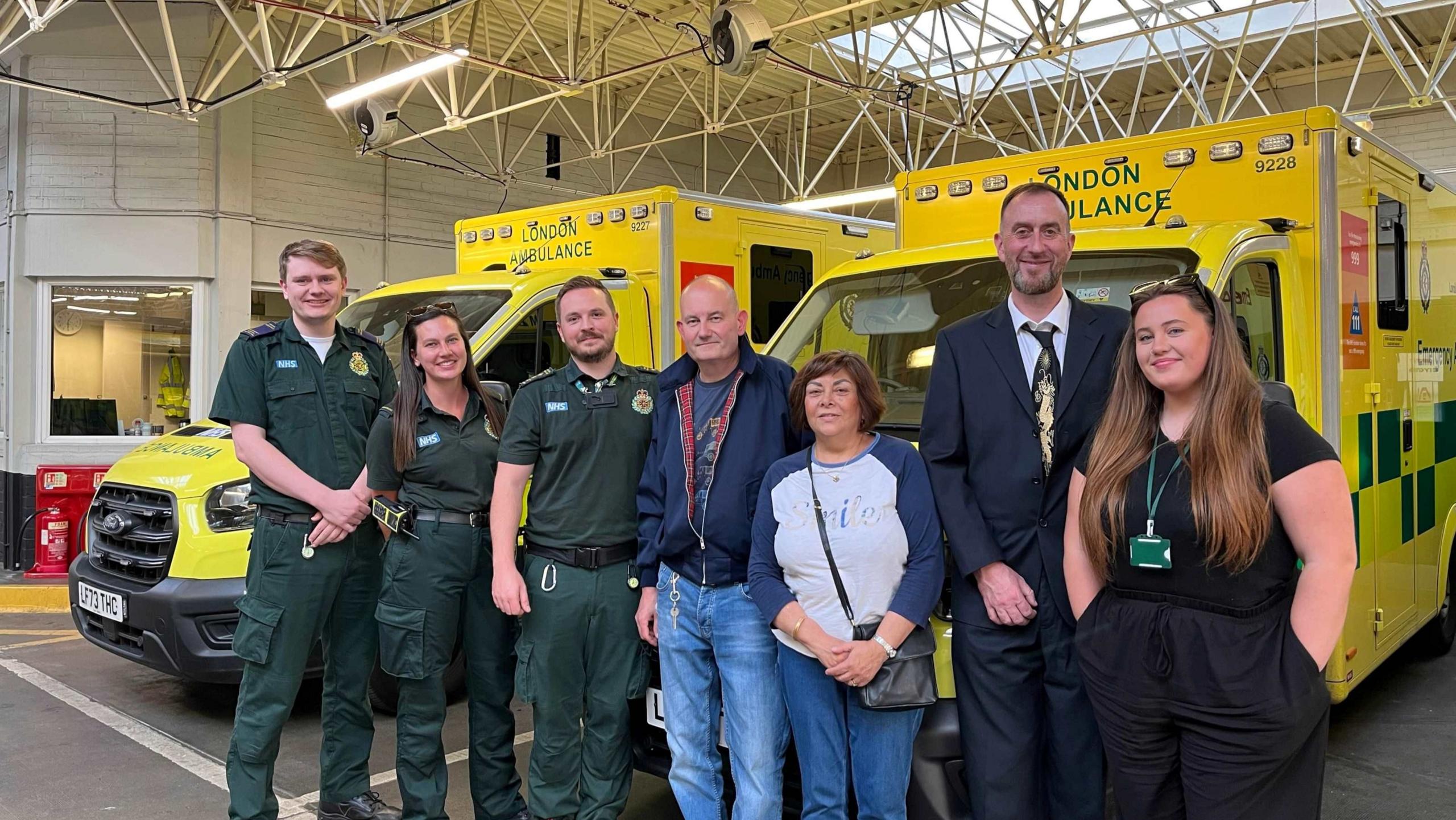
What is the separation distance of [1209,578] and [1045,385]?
0.69 metres

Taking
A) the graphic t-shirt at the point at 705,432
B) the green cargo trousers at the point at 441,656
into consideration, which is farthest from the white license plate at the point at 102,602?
the graphic t-shirt at the point at 705,432

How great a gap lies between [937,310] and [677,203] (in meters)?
2.81

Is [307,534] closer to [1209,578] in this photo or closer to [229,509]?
[229,509]

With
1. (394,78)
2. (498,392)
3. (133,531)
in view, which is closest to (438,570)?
(498,392)

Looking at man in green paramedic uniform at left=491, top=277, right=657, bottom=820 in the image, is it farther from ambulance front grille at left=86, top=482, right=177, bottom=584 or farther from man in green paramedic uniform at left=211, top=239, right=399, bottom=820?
ambulance front grille at left=86, top=482, right=177, bottom=584

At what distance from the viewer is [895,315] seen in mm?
4148

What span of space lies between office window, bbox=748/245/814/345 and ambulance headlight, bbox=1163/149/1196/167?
298cm

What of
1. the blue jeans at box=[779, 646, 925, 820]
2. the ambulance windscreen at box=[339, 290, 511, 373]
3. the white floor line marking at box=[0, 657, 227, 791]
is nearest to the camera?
the blue jeans at box=[779, 646, 925, 820]

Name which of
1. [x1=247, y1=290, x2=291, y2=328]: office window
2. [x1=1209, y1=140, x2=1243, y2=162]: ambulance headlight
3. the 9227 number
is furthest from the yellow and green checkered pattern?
[x1=247, y1=290, x2=291, y2=328]: office window

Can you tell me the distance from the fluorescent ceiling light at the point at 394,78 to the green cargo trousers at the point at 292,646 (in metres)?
6.26

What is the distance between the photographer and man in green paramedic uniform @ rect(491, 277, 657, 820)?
3.26 m

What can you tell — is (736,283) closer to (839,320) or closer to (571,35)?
(839,320)

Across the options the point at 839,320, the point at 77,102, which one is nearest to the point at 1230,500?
the point at 839,320

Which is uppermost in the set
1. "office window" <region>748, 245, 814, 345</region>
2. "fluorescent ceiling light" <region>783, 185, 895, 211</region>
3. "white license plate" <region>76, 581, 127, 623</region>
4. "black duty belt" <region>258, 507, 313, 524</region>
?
"fluorescent ceiling light" <region>783, 185, 895, 211</region>
